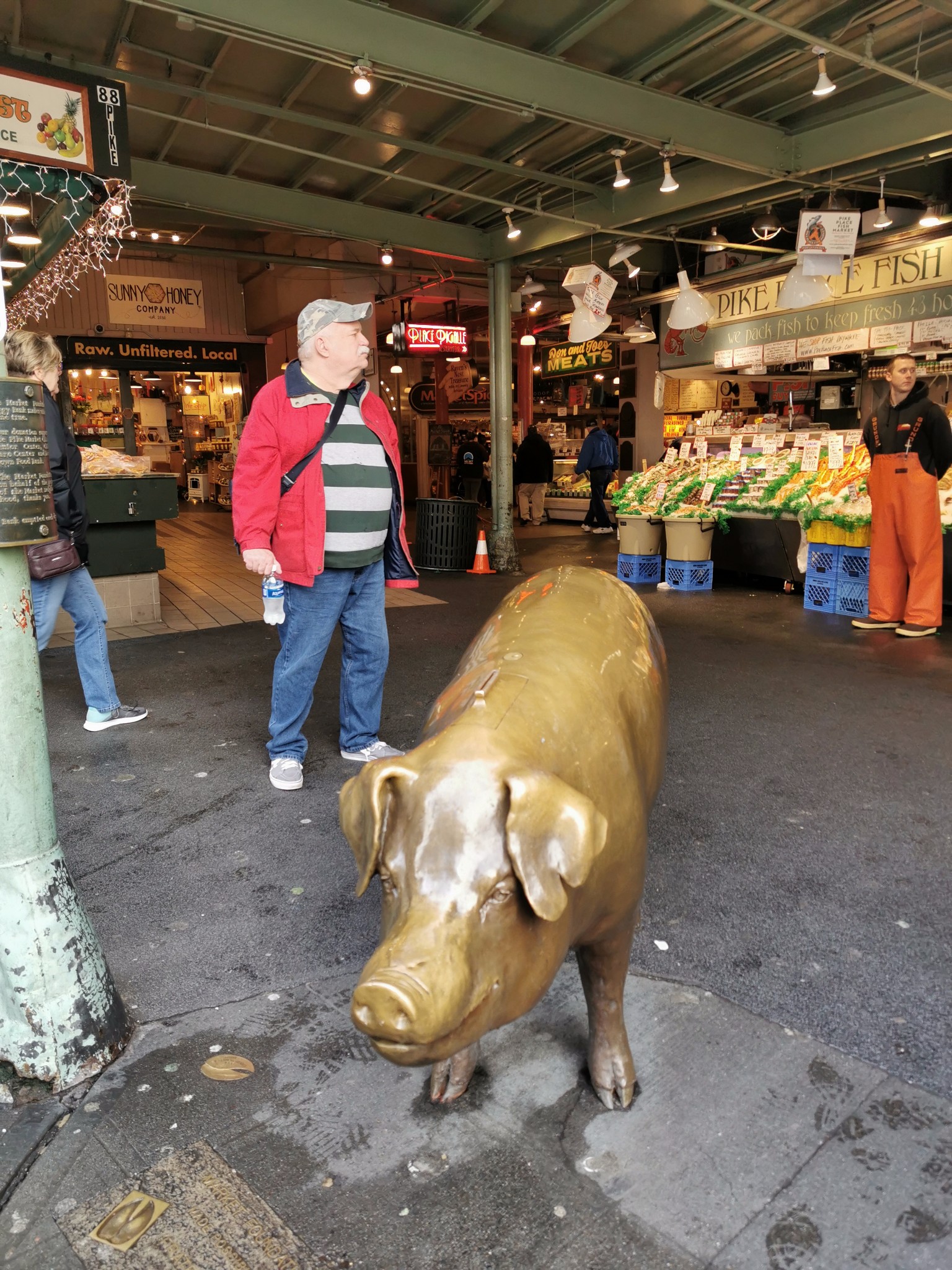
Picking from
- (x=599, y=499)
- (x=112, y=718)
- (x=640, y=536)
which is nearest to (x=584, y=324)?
(x=640, y=536)

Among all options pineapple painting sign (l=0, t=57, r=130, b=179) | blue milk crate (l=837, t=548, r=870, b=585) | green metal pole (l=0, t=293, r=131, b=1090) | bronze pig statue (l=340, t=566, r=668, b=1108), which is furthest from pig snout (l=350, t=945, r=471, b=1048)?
blue milk crate (l=837, t=548, r=870, b=585)

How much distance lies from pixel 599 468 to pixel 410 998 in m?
13.1

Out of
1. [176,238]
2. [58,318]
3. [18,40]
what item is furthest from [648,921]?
[58,318]

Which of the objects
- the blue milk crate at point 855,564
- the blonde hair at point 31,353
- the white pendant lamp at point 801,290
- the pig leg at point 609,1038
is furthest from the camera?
the white pendant lamp at point 801,290

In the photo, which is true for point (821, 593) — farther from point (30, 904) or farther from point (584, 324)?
point (30, 904)

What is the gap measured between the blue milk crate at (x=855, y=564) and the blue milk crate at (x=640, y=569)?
2149 millimetres

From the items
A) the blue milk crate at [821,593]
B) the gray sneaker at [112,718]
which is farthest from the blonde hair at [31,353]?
the blue milk crate at [821,593]

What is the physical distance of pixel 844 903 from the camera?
8.84 feet

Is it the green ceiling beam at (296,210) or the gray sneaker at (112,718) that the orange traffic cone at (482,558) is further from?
the gray sneaker at (112,718)

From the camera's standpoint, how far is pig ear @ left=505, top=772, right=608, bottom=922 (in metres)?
1.27

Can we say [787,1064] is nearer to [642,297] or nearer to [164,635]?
[164,635]

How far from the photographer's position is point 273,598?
3434 millimetres

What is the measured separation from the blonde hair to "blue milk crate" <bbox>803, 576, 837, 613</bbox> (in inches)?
232

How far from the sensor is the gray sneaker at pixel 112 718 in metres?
4.45
